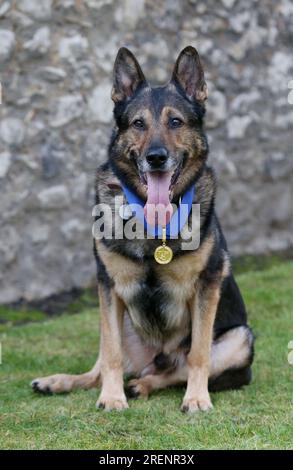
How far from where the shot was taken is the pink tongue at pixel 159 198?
4.91 metres

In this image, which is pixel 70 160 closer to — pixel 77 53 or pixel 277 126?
pixel 77 53

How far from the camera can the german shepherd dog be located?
495cm

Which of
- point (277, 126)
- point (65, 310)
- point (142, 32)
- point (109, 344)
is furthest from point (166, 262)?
point (277, 126)

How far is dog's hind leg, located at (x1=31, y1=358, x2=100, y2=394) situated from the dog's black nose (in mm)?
1396

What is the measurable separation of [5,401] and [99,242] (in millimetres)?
1085

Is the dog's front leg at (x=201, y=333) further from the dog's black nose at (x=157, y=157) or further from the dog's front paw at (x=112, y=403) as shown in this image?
the dog's black nose at (x=157, y=157)

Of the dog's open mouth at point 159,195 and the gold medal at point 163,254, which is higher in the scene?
the dog's open mouth at point 159,195

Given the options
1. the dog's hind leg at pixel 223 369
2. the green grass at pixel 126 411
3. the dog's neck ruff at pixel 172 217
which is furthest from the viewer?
the dog's hind leg at pixel 223 369

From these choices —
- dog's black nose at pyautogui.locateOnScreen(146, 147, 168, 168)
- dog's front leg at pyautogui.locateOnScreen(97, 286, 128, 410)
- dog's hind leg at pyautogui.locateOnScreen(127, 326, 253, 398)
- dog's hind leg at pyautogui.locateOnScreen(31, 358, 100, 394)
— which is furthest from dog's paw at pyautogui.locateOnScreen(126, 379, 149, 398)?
dog's black nose at pyautogui.locateOnScreen(146, 147, 168, 168)

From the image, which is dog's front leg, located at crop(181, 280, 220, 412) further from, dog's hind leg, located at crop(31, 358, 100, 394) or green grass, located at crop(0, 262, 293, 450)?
dog's hind leg, located at crop(31, 358, 100, 394)

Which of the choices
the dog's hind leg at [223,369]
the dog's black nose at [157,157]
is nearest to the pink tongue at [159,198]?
the dog's black nose at [157,157]

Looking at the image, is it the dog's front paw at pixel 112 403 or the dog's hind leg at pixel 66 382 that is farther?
the dog's hind leg at pixel 66 382

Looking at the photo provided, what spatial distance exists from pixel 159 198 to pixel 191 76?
78 cm
